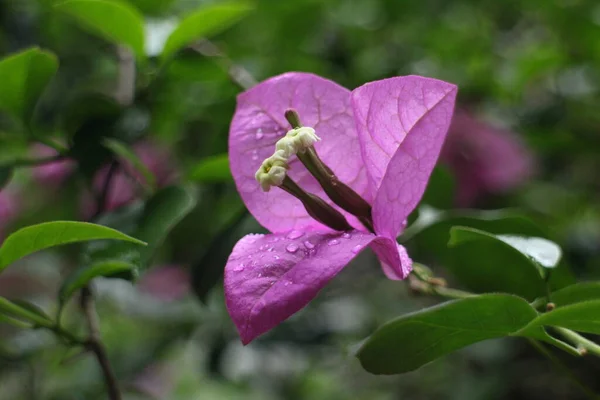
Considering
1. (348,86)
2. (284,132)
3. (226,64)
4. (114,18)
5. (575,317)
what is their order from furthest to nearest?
(348,86) → (226,64) → (114,18) → (284,132) → (575,317)

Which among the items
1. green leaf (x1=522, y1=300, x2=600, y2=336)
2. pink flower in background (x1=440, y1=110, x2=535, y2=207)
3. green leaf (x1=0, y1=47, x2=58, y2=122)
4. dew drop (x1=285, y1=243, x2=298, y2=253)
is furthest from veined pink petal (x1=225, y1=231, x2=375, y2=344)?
pink flower in background (x1=440, y1=110, x2=535, y2=207)

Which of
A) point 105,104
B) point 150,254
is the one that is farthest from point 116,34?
point 150,254

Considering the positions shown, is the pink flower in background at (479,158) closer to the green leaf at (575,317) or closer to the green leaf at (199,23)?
the green leaf at (199,23)

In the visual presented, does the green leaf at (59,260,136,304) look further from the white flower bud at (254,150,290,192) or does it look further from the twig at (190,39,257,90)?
the twig at (190,39,257,90)

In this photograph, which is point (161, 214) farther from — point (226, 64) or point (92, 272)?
point (226, 64)

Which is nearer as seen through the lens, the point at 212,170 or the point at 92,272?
the point at 92,272

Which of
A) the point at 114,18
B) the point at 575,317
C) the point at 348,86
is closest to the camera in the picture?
the point at 575,317

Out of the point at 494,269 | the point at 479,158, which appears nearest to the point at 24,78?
the point at 494,269
